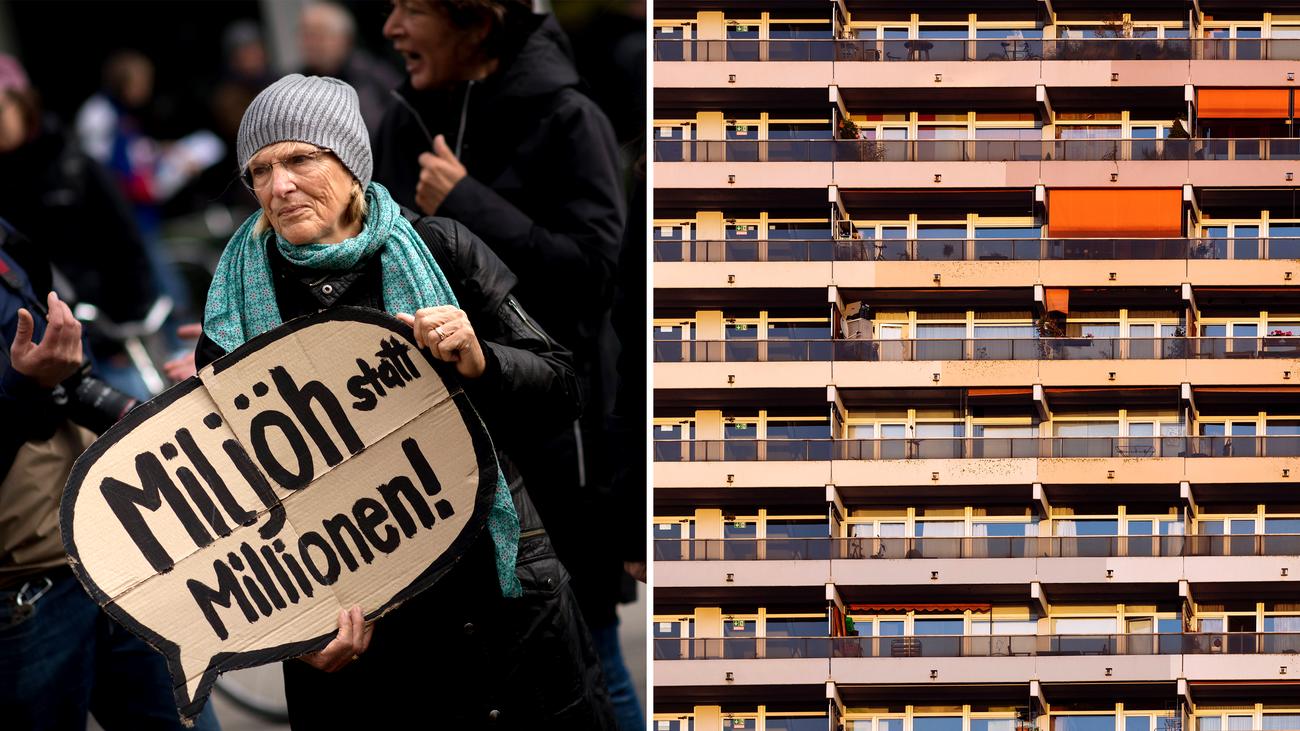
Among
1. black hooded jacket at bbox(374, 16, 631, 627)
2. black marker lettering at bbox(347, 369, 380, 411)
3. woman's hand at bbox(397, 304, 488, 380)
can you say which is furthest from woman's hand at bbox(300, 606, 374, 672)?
black hooded jacket at bbox(374, 16, 631, 627)

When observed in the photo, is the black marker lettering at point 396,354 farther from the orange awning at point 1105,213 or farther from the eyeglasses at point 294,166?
the orange awning at point 1105,213

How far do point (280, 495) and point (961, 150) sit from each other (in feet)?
4.01

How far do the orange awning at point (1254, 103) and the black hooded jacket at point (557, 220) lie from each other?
1388mm

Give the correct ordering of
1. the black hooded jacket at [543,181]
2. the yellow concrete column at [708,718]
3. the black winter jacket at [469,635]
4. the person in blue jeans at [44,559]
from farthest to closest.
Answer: the black hooded jacket at [543,181], the person in blue jeans at [44,559], the black winter jacket at [469,635], the yellow concrete column at [708,718]

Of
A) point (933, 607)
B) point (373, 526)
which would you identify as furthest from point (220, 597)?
point (933, 607)

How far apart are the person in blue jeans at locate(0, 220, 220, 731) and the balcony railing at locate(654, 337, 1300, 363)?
1.26m

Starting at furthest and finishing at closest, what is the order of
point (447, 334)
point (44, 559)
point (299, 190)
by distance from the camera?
point (44, 559) < point (299, 190) < point (447, 334)

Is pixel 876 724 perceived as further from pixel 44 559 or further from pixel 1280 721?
pixel 44 559

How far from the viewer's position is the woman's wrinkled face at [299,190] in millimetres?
2756

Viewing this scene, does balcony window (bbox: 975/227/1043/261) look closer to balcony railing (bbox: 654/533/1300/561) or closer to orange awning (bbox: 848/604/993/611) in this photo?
balcony railing (bbox: 654/533/1300/561)

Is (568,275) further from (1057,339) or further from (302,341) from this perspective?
(1057,339)

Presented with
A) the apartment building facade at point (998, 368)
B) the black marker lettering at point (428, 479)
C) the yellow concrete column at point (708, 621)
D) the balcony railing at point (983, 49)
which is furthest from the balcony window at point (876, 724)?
the balcony railing at point (983, 49)

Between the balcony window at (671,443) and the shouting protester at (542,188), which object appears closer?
the balcony window at (671,443)

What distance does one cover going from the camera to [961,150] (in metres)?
2.71
